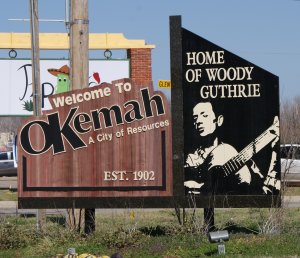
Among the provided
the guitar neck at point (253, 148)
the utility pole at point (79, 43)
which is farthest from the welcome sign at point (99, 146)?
the guitar neck at point (253, 148)

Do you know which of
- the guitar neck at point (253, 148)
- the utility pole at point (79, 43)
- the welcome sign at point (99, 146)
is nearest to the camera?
the guitar neck at point (253, 148)

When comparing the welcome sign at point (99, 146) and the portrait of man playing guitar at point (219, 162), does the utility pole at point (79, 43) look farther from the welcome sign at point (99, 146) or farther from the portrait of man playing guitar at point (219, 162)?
the portrait of man playing guitar at point (219, 162)

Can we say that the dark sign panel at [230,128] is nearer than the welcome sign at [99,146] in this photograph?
Yes

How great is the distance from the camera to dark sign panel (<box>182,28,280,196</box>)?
11.5 m

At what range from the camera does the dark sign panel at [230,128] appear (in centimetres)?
1152

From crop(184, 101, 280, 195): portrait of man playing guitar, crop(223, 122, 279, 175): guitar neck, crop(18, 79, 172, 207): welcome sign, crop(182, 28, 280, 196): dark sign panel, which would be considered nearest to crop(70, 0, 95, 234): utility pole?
crop(18, 79, 172, 207): welcome sign

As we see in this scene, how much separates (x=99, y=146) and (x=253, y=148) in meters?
2.62

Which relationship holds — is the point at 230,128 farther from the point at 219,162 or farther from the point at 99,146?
the point at 99,146

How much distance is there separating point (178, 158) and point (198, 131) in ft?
1.88

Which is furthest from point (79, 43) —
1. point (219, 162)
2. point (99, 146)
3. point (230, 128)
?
point (219, 162)

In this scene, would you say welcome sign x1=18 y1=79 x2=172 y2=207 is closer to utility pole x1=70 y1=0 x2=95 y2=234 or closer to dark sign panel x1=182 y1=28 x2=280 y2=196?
dark sign panel x1=182 y1=28 x2=280 y2=196

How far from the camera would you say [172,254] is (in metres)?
10.4

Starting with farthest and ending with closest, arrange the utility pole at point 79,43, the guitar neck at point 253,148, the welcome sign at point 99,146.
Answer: the utility pole at point 79,43 < the welcome sign at point 99,146 < the guitar neck at point 253,148

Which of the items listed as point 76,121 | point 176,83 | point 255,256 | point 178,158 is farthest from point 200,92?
point 255,256
